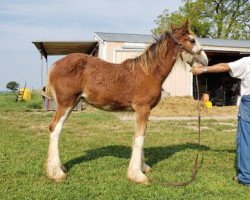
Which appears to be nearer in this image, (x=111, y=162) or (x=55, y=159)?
(x=55, y=159)

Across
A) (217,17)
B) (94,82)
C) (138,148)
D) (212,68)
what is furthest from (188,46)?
(217,17)

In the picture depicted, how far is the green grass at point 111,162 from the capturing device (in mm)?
5590

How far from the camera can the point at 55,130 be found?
631 centimetres

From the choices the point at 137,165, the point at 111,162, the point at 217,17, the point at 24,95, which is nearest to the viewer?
the point at 137,165

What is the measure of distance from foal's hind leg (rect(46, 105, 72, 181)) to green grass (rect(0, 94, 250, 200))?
146 millimetres

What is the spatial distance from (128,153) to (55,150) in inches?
90.1

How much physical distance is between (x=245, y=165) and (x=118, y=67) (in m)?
2.54

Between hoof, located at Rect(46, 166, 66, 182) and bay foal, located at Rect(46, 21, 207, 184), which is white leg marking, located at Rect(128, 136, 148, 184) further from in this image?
hoof, located at Rect(46, 166, 66, 182)

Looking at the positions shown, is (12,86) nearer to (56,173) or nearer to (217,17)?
(217,17)

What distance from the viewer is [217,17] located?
49125mm

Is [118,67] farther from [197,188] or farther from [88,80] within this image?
[197,188]

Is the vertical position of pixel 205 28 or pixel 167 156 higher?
pixel 205 28

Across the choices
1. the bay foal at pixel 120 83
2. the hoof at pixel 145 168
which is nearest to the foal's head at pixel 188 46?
the bay foal at pixel 120 83

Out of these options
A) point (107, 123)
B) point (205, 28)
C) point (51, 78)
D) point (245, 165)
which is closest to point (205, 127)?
point (107, 123)
